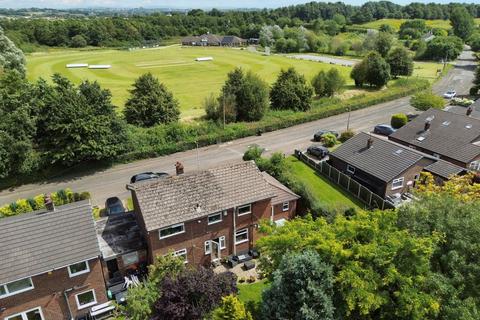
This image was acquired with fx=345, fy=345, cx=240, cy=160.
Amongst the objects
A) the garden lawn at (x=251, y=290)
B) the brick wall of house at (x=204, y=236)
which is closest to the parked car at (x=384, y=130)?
the brick wall of house at (x=204, y=236)

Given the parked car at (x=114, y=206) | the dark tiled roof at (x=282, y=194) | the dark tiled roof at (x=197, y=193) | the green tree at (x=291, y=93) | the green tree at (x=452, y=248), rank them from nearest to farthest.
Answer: the green tree at (x=452, y=248), the dark tiled roof at (x=197, y=193), the dark tiled roof at (x=282, y=194), the parked car at (x=114, y=206), the green tree at (x=291, y=93)

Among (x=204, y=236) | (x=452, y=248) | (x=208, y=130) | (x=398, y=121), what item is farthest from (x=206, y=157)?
(x=452, y=248)

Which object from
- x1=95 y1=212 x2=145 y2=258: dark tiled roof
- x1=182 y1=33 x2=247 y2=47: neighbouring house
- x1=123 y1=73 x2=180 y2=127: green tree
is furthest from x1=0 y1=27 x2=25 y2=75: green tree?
x1=182 y1=33 x2=247 y2=47: neighbouring house

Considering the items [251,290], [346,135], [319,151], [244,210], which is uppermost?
[244,210]

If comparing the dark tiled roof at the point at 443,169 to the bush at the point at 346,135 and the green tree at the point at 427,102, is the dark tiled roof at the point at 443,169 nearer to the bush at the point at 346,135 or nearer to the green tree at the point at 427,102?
the bush at the point at 346,135

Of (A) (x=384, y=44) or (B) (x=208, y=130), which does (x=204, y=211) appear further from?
(A) (x=384, y=44)

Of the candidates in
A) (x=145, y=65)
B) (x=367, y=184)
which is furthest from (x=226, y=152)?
(x=145, y=65)
